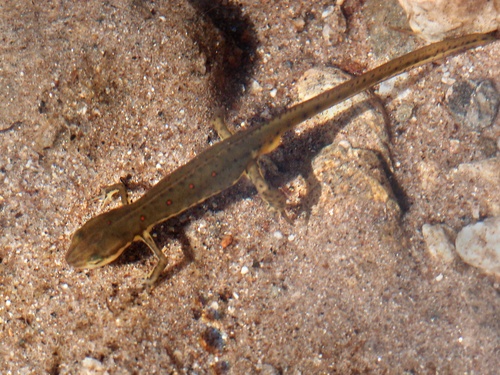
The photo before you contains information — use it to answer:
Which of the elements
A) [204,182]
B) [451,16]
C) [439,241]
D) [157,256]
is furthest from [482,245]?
[157,256]

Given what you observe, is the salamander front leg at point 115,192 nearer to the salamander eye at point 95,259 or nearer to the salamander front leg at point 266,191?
the salamander eye at point 95,259

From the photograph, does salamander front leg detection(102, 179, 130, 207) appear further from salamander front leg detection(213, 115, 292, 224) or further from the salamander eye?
salamander front leg detection(213, 115, 292, 224)

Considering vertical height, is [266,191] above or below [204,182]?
below

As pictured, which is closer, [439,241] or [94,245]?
[94,245]

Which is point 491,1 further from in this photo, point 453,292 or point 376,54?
point 453,292

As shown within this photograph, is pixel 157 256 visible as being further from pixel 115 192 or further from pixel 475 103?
pixel 475 103

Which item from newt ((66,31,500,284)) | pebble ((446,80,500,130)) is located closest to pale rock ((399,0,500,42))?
newt ((66,31,500,284))

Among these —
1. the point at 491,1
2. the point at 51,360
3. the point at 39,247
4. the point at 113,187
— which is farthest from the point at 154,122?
the point at 491,1
